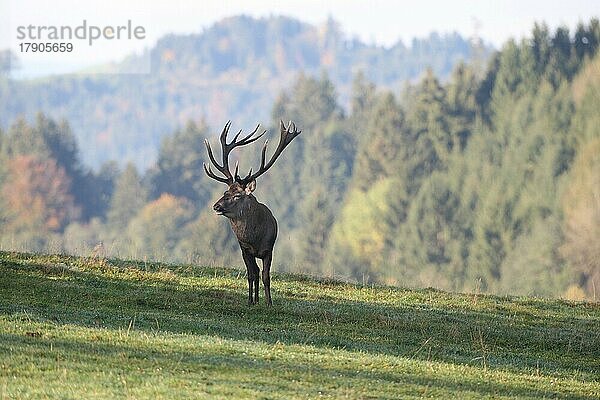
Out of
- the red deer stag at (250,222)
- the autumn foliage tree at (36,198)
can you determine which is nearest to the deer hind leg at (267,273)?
the red deer stag at (250,222)

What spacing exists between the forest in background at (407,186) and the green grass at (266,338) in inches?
1279

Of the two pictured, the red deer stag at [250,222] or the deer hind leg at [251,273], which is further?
the deer hind leg at [251,273]

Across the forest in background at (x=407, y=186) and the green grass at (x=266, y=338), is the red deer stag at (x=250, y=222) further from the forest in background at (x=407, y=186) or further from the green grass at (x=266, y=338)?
the forest in background at (x=407, y=186)

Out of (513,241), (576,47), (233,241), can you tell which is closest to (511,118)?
(576,47)

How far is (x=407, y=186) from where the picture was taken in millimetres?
117938

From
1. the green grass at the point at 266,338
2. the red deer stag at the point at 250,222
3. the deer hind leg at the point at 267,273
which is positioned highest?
the red deer stag at the point at 250,222

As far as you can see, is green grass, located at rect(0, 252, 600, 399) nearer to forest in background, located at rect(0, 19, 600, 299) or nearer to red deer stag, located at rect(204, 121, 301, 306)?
red deer stag, located at rect(204, 121, 301, 306)

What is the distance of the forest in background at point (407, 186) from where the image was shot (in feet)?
299

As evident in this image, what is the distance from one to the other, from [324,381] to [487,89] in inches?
3923

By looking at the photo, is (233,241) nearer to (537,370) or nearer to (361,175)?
(361,175)

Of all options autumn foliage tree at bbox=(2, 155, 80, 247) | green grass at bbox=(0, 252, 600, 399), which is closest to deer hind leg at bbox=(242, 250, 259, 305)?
green grass at bbox=(0, 252, 600, 399)

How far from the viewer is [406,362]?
18.6 meters

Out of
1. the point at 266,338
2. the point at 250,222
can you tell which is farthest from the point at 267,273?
the point at 266,338

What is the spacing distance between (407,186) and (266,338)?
98439 millimetres
